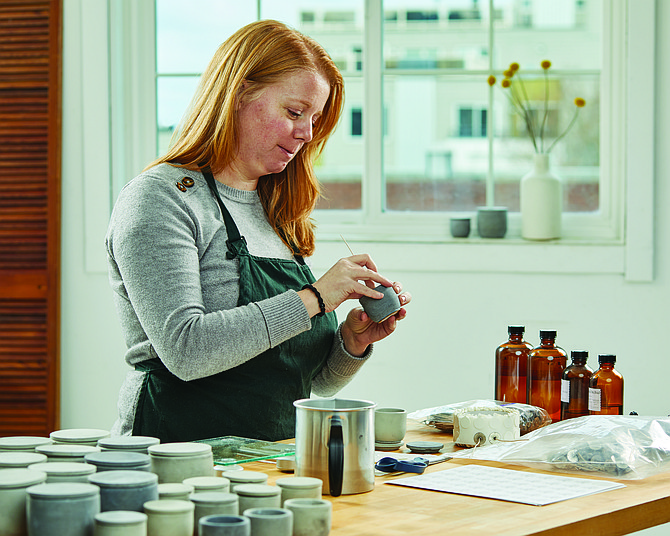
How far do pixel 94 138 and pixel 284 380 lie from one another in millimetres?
1859

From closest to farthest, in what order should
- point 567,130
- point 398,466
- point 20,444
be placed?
point 20,444 < point 398,466 < point 567,130

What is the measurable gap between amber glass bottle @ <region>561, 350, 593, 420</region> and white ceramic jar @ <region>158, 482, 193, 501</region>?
112 cm

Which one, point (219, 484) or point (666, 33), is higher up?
point (666, 33)

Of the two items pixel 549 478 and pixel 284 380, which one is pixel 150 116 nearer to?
pixel 284 380

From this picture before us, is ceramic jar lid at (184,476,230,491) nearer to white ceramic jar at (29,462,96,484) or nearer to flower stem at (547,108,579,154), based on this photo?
white ceramic jar at (29,462,96,484)

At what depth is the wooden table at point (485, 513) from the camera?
3.74ft

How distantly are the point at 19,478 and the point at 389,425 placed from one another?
850 mm

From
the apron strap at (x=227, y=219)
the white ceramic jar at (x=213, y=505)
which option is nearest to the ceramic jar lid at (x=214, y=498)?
the white ceramic jar at (x=213, y=505)

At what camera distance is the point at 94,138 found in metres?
3.41

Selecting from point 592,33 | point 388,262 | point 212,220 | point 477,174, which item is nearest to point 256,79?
point 212,220

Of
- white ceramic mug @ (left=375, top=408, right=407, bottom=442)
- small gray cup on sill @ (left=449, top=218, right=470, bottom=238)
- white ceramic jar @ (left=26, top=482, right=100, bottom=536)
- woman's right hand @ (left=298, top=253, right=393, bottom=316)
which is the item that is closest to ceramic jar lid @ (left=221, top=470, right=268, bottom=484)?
white ceramic jar @ (left=26, top=482, right=100, bottom=536)

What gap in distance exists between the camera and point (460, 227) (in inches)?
131

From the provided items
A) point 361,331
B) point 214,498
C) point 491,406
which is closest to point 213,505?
point 214,498

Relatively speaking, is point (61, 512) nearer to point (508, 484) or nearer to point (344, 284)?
point (508, 484)
